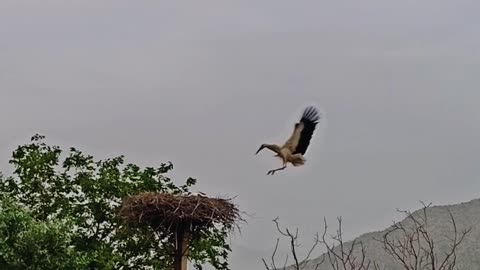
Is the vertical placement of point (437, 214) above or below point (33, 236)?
above

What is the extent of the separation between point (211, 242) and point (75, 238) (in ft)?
5.50

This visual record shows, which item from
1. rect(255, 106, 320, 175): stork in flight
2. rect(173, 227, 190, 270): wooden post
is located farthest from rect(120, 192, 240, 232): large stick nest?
rect(255, 106, 320, 175): stork in flight

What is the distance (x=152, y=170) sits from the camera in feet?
35.8

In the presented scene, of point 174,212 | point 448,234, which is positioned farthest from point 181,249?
point 448,234

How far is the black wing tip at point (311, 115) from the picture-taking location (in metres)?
5.81

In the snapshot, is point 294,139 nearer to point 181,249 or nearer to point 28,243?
point 181,249

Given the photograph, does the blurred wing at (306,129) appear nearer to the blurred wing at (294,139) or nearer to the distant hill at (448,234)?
the blurred wing at (294,139)

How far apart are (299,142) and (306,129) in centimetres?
12

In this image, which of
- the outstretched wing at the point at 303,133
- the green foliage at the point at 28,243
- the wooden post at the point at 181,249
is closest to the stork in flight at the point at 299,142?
the outstretched wing at the point at 303,133

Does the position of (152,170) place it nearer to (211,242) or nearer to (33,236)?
(211,242)

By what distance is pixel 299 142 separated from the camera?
570 centimetres

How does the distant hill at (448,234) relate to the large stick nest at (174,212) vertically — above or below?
above

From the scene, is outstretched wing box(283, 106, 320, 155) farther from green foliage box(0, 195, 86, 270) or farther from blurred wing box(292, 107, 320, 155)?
green foliage box(0, 195, 86, 270)

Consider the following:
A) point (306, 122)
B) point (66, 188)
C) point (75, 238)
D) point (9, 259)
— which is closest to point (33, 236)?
point (9, 259)
